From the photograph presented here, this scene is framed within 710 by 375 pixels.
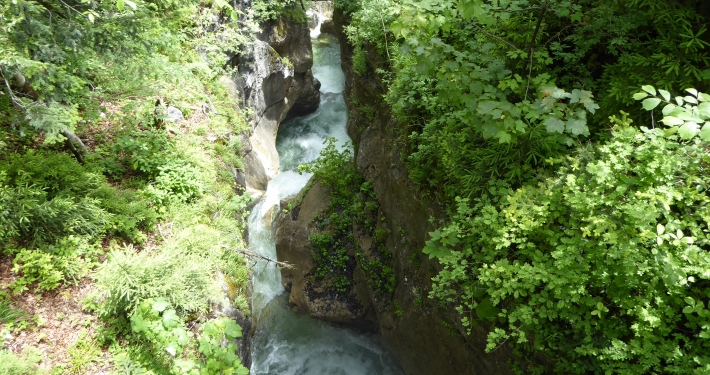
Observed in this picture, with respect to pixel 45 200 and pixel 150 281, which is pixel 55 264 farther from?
pixel 150 281

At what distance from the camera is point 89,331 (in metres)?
4.88

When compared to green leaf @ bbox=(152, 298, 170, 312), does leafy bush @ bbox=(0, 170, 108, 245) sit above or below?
above

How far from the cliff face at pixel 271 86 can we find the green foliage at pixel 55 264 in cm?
572

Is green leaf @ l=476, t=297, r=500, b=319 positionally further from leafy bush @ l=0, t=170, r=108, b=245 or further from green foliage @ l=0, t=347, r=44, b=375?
leafy bush @ l=0, t=170, r=108, b=245

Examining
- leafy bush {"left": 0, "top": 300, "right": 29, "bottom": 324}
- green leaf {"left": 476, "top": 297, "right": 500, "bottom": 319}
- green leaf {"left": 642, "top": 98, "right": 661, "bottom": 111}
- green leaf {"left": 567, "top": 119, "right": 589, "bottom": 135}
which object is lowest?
green leaf {"left": 476, "top": 297, "right": 500, "bottom": 319}

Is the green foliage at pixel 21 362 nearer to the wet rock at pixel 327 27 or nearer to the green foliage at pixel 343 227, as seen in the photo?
the green foliage at pixel 343 227

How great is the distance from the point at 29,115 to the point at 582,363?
6.99m

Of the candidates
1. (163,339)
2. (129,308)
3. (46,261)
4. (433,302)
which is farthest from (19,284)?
(433,302)

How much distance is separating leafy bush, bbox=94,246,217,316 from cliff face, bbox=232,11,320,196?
572cm

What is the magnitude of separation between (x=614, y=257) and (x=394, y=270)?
558 centimetres

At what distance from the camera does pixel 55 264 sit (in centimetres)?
514

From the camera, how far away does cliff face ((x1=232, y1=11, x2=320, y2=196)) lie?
42.4ft

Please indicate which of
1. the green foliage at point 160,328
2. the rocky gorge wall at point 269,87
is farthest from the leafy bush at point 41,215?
the rocky gorge wall at point 269,87

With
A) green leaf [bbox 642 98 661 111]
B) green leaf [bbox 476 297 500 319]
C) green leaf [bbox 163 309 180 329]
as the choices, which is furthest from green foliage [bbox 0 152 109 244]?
green leaf [bbox 642 98 661 111]
